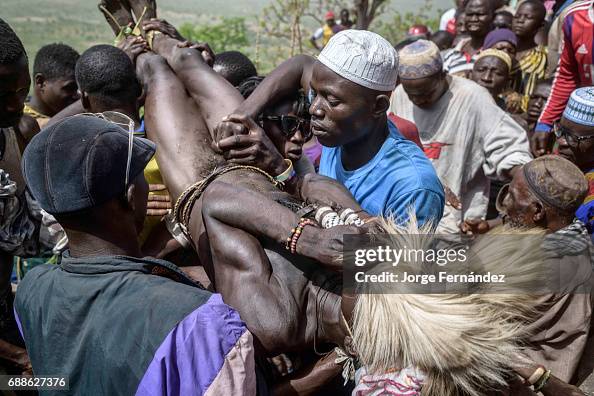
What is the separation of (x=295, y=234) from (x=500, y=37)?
240 inches

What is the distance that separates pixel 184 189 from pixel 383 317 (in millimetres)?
1267

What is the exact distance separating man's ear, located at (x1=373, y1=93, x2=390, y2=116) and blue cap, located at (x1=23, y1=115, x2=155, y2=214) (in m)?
1.17

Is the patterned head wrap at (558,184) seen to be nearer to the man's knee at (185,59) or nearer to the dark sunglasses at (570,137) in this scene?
the dark sunglasses at (570,137)

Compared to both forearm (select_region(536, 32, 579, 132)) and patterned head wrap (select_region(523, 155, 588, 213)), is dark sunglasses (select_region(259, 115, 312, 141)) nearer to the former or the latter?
patterned head wrap (select_region(523, 155, 588, 213))

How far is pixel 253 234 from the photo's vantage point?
6.79ft

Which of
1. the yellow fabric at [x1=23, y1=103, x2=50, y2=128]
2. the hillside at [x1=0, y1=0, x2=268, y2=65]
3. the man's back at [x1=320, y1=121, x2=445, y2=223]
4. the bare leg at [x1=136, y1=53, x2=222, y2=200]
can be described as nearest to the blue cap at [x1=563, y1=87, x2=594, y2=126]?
the man's back at [x1=320, y1=121, x2=445, y2=223]

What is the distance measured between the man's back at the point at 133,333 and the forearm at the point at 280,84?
1160 millimetres

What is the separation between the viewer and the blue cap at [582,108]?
359 cm

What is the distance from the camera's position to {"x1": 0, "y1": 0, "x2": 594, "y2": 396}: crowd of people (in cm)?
168

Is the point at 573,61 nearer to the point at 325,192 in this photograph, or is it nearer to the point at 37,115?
the point at 325,192

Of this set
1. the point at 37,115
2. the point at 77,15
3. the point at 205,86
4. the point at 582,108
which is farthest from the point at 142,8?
the point at 77,15

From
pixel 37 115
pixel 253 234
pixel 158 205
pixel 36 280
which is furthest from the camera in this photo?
pixel 37 115

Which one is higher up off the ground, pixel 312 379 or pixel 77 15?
pixel 312 379

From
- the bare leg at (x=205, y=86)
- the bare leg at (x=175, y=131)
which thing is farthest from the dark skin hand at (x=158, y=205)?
the bare leg at (x=205, y=86)
